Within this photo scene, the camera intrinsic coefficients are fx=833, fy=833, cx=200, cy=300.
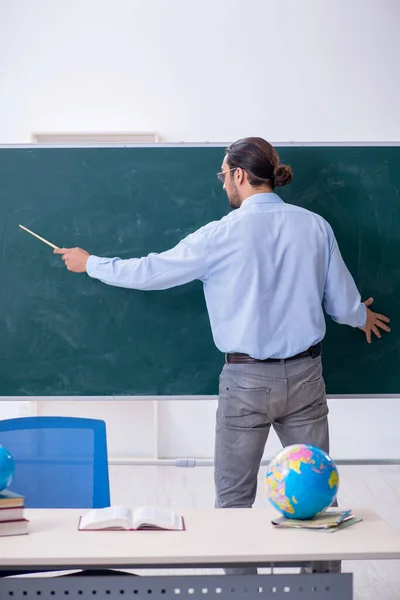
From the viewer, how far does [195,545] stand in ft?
5.87

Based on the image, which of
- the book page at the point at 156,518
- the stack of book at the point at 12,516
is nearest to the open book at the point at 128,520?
the book page at the point at 156,518

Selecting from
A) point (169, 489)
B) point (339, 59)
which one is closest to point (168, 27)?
point (339, 59)

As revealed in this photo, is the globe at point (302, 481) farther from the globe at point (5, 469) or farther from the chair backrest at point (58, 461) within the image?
the chair backrest at point (58, 461)

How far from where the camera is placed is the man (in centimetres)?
283

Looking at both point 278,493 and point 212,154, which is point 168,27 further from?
point 278,493

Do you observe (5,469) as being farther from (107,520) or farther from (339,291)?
(339,291)

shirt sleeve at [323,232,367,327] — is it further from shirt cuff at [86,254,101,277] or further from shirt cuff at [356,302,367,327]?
shirt cuff at [86,254,101,277]

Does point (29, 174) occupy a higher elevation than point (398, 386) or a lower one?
higher

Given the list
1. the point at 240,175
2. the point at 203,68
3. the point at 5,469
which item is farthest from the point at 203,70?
the point at 5,469

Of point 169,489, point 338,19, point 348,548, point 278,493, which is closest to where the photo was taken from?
point 348,548

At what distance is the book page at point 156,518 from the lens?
1.91 m

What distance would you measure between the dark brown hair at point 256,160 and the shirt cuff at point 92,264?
647 millimetres

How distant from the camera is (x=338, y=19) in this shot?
5.93 meters

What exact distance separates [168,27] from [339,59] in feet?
4.09
